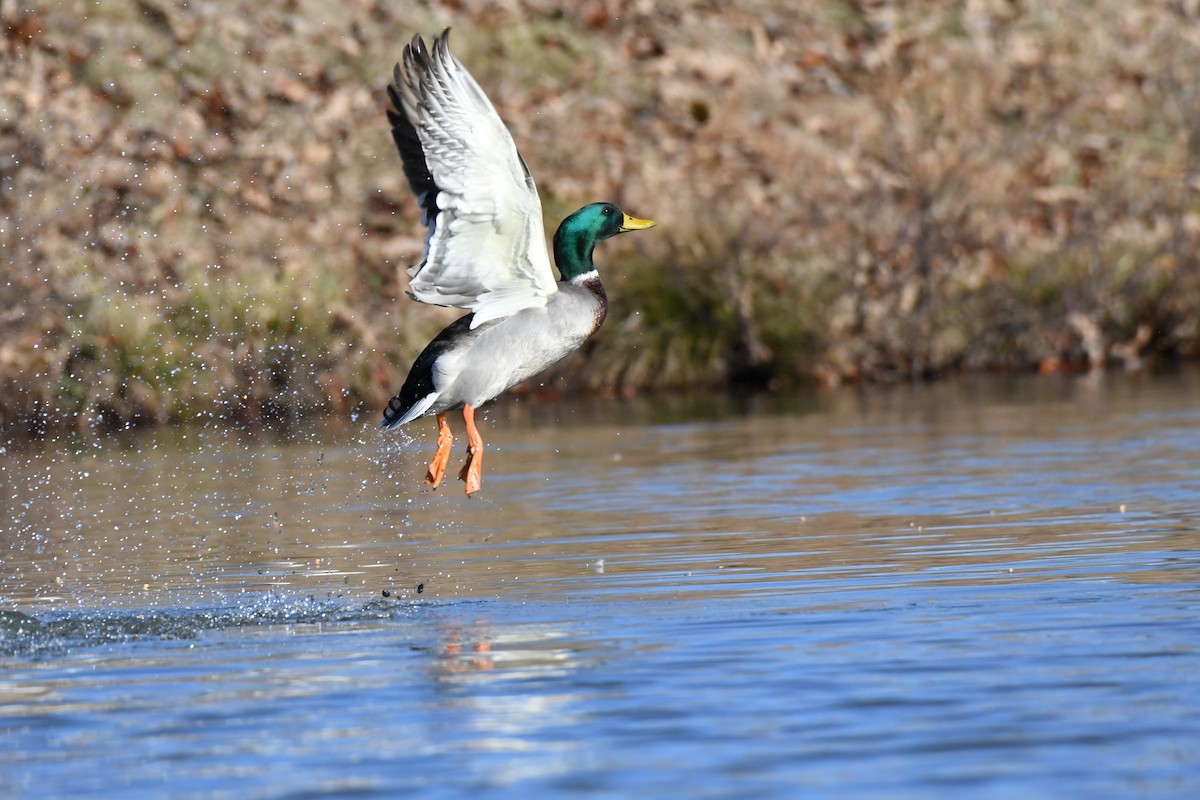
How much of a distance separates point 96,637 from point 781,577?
96.2 inches

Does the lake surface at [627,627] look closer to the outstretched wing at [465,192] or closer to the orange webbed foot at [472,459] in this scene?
the orange webbed foot at [472,459]

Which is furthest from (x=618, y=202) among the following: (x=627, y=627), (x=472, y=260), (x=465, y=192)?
(x=627, y=627)

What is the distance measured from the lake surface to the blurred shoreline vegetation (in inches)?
175

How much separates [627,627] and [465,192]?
8.73ft

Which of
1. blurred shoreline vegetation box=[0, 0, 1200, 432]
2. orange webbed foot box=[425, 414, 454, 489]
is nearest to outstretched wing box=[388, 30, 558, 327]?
orange webbed foot box=[425, 414, 454, 489]

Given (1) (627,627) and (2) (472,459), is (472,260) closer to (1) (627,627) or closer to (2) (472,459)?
(2) (472,459)

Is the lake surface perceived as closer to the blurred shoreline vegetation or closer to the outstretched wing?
the outstretched wing

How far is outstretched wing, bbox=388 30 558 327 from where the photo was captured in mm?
8352

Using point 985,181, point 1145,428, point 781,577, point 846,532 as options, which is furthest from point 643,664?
point 985,181

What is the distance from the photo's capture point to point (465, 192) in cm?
857

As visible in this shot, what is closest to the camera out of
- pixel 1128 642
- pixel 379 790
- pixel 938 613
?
pixel 379 790

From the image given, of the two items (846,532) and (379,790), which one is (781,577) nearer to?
(846,532)

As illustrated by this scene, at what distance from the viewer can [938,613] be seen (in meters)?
6.55

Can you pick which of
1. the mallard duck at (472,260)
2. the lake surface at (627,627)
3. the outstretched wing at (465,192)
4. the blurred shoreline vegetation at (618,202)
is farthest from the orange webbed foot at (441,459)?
the blurred shoreline vegetation at (618,202)
